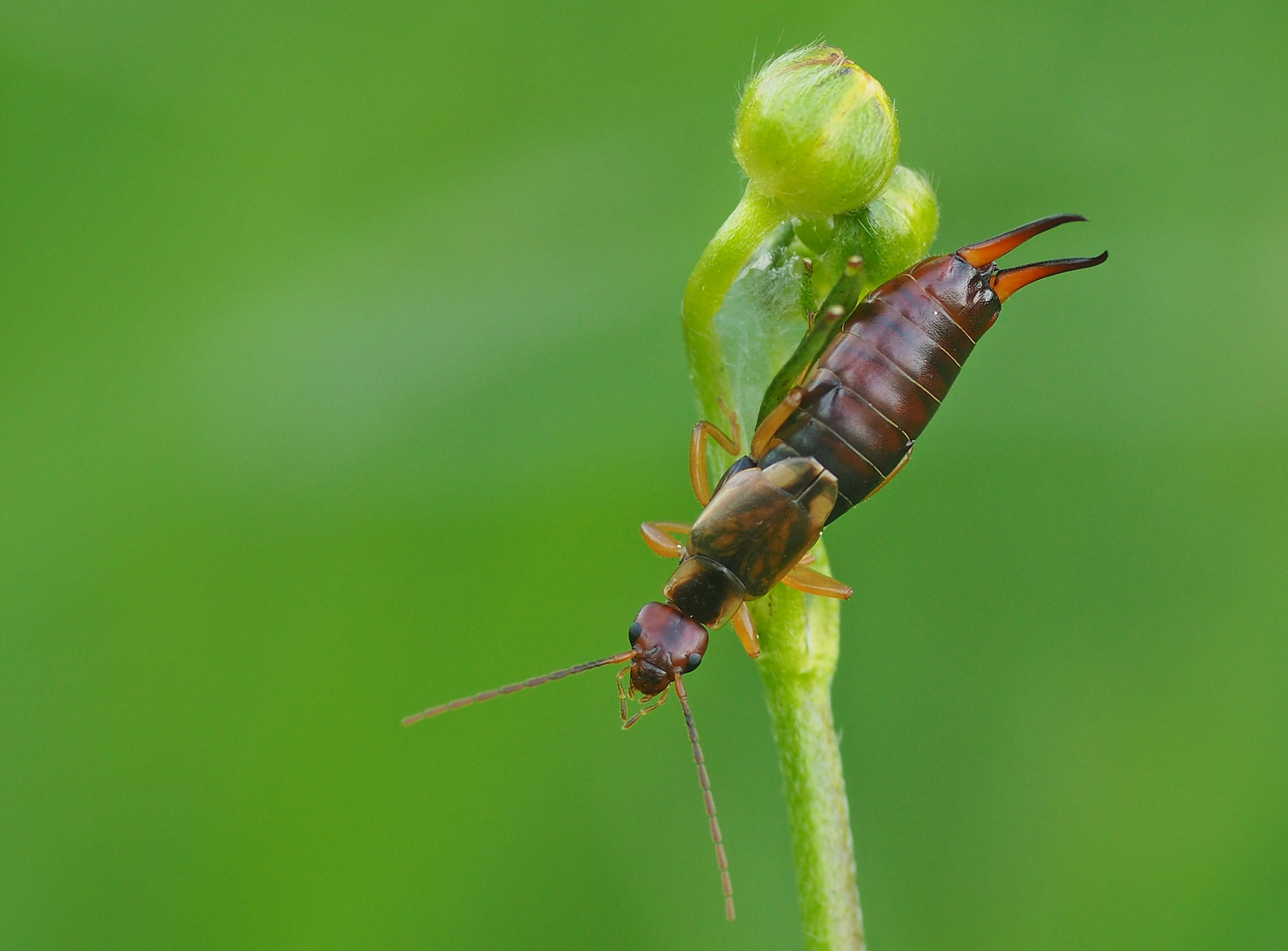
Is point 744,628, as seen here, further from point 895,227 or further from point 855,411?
point 895,227

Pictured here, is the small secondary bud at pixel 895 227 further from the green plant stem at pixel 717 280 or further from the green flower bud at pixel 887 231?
the green plant stem at pixel 717 280

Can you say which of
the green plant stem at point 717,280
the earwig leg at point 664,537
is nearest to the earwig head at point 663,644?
the earwig leg at point 664,537

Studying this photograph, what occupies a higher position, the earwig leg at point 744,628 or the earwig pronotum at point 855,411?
the earwig pronotum at point 855,411

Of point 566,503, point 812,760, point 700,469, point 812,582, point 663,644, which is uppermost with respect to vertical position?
point 700,469

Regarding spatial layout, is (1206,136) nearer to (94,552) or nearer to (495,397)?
(495,397)

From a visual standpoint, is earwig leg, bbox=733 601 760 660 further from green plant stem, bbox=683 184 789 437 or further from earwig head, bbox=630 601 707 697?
green plant stem, bbox=683 184 789 437

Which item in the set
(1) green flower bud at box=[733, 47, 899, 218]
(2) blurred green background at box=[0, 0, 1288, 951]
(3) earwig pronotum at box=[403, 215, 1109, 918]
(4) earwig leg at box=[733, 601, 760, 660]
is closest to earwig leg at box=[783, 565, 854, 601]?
(3) earwig pronotum at box=[403, 215, 1109, 918]

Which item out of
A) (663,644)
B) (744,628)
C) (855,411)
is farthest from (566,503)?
(855,411)
